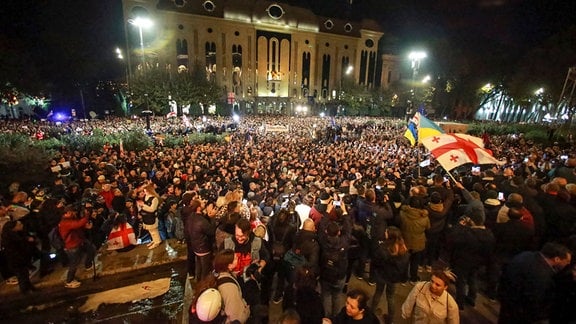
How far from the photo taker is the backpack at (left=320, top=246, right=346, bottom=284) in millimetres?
4082

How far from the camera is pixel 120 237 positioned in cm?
605

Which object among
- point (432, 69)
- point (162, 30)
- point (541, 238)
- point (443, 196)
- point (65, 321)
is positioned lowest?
point (65, 321)

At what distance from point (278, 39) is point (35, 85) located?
3817cm

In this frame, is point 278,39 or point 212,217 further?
point 278,39

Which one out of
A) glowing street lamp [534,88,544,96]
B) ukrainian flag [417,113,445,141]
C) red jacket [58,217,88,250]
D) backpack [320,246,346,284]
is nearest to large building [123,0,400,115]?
glowing street lamp [534,88,544,96]

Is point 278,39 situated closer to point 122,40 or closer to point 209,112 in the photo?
point 209,112

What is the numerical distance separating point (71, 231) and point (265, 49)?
185 ft

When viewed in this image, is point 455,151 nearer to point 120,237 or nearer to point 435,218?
point 435,218

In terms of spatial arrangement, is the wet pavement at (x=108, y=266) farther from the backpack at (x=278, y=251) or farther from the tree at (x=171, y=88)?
the tree at (x=171, y=88)

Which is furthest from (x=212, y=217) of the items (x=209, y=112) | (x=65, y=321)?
(x=209, y=112)

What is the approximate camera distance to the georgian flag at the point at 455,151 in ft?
22.2

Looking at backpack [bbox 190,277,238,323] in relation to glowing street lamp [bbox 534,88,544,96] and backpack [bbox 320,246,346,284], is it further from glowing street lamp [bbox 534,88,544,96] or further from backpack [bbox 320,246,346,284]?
glowing street lamp [bbox 534,88,544,96]

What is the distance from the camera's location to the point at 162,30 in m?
48.5


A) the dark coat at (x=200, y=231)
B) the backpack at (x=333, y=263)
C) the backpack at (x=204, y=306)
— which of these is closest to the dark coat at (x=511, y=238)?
the backpack at (x=333, y=263)
